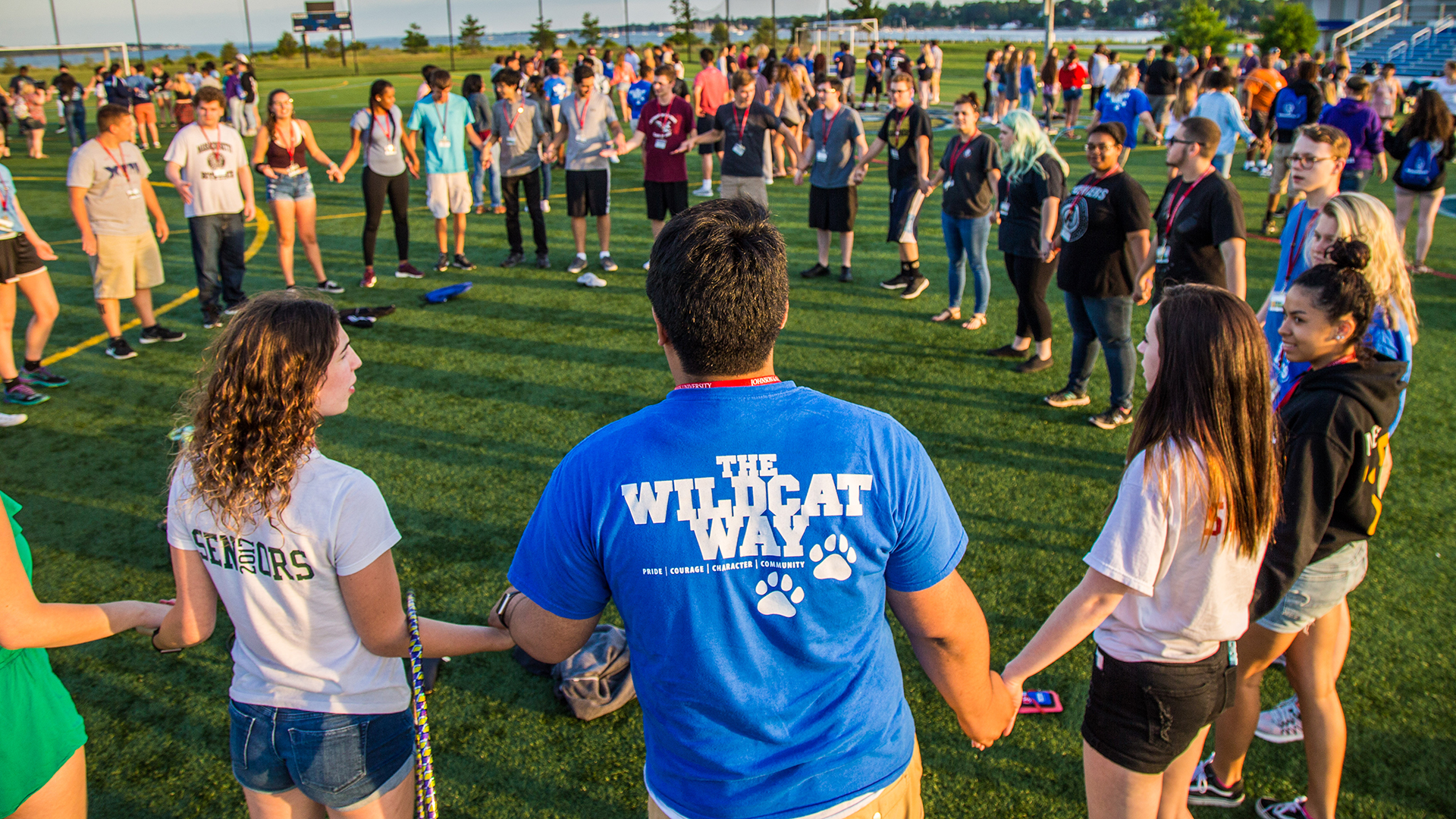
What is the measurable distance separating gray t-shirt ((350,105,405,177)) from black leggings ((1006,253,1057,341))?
20.1 ft

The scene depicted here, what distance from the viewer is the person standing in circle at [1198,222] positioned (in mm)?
5055

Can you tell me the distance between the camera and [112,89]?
17844 millimetres

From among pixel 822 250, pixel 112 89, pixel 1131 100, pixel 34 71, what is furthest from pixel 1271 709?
pixel 34 71

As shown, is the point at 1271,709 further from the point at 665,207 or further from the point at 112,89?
the point at 112,89

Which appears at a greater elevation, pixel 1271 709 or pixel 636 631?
pixel 636 631

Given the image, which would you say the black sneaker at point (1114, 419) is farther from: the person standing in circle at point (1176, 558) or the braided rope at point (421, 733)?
the braided rope at point (421, 733)

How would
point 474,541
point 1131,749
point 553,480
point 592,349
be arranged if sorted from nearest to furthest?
point 553,480, point 1131,749, point 474,541, point 592,349

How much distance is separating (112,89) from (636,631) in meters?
21.5

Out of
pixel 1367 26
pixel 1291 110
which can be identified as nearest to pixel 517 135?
pixel 1291 110

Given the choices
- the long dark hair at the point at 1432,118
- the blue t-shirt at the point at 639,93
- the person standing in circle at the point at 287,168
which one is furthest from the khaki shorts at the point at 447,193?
the long dark hair at the point at 1432,118

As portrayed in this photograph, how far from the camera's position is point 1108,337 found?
19.3 feet

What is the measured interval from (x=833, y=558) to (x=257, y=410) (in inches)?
55.2

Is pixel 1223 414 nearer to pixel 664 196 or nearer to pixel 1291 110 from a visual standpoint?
pixel 664 196

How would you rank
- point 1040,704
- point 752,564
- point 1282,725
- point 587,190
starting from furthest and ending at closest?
point 587,190 < point 1040,704 < point 1282,725 < point 752,564
